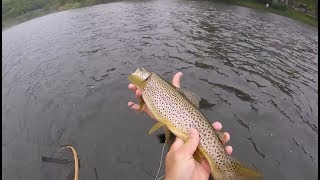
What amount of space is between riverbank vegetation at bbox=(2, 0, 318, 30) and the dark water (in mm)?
14591

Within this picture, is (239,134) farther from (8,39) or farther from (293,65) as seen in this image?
(8,39)

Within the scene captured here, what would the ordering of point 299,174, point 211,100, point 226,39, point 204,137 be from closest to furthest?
point 204,137, point 299,174, point 211,100, point 226,39

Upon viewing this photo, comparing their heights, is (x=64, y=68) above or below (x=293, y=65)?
above

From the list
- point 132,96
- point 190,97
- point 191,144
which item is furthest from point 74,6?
point 191,144

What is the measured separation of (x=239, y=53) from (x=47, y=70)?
507 inches

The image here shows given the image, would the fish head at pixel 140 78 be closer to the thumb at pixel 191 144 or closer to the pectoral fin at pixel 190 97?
the pectoral fin at pixel 190 97

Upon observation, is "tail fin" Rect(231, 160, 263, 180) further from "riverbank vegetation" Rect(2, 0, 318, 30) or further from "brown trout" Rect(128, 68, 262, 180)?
"riverbank vegetation" Rect(2, 0, 318, 30)

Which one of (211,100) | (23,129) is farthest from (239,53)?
(23,129)

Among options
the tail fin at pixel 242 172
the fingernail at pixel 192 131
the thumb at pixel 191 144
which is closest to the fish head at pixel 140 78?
the fingernail at pixel 192 131

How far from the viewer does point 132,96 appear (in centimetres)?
1380

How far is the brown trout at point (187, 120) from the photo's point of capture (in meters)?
4.95

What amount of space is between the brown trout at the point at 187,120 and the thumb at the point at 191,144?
0.29m

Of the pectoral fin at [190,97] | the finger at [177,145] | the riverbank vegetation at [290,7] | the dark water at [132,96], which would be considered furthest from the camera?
the riverbank vegetation at [290,7]

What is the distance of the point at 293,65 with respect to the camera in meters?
19.6
